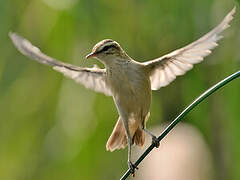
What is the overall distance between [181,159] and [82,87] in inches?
47.5

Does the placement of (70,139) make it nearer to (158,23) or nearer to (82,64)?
(82,64)

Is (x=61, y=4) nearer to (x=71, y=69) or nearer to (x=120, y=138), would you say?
(x=71, y=69)

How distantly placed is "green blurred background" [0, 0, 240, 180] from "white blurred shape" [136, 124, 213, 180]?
0.72 feet

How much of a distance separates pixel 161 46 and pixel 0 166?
189cm

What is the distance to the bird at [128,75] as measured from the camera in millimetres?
3965

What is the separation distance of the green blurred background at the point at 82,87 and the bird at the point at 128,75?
4.97 feet

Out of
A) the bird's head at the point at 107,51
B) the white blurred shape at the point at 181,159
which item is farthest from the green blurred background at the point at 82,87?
the bird's head at the point at 107,51

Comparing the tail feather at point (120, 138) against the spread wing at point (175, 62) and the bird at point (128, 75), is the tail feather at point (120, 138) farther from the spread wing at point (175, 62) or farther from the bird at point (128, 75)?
the spread wing at point (175, 62)

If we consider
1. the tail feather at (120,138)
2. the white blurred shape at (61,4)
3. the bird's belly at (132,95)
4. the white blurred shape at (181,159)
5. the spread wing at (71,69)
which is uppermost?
the white blurred shape at (61,4)

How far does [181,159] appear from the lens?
5180mm

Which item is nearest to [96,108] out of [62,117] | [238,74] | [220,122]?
[62,117]

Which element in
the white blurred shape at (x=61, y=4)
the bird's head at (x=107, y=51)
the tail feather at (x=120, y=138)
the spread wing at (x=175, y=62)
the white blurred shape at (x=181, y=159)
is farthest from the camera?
the white blurred shape at (x=61, y=4)

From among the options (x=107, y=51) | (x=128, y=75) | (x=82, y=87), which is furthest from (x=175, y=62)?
(x=82, y=87)

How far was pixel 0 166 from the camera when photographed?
251 inches
